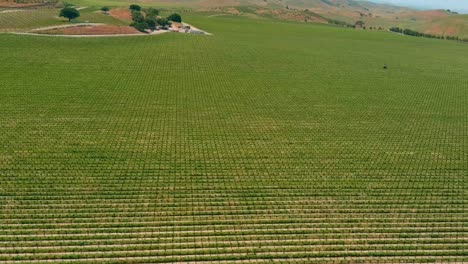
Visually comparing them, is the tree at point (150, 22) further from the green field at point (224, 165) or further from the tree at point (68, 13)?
the green field at point (224, 165)

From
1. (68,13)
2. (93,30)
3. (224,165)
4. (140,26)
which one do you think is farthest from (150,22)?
(224,165)

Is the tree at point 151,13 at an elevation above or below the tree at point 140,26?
above

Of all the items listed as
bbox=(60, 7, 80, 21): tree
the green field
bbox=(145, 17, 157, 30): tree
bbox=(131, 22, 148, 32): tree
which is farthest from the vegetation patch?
the green field

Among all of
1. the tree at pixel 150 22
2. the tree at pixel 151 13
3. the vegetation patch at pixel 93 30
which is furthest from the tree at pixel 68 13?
the tree at pixel 151 13

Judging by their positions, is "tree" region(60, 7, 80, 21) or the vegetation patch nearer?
the vegetation patch

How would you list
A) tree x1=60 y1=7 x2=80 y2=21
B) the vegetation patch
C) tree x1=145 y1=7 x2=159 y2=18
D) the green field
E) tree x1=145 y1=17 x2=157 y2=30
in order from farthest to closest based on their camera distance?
tree x1=145 y1=7 x2=159 y2=18, tree x1=145 y1=17 x2=157 y2=30, tree x1=60 y1=7 x2=80 y2=21, the vegetation patch, the green field

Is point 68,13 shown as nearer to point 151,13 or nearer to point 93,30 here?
point 93,30

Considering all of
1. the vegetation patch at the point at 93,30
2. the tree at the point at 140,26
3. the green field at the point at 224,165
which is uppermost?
the tree at the point at 140,26

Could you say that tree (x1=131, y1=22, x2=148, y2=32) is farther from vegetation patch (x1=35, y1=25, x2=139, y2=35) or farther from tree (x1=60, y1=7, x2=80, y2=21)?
tree (x1=60, y1=7, x2=80, y2=21)

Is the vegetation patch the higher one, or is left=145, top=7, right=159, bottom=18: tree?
left=145, top=7, right=159, bottom=18: tree
